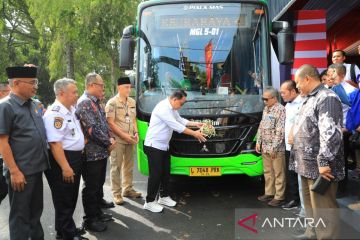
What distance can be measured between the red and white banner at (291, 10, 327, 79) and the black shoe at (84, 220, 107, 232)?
5112 mm

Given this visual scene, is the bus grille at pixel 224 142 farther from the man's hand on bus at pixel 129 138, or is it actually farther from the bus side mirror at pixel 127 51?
the bus side mirror at pixel 127 51

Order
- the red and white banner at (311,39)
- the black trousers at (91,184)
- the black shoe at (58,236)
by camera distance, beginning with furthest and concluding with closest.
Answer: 1. the red and white banner at (311,39)
2. the black trousers at (91,184)
3. the black shoe at (58,236)

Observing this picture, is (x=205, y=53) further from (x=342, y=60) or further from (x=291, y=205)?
(x=291, y=205)

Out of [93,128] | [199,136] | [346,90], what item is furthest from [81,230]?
[346,90]

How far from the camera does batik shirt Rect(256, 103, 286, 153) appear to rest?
5062 millimetres

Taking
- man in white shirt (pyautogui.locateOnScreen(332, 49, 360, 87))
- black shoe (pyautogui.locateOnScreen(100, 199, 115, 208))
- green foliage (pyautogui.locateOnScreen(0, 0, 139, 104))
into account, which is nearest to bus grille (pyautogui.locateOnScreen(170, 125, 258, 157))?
black shoe (pyautogui.locateOnScreen(100, 199, 115, 208))

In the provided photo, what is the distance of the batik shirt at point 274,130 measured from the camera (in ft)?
16.6

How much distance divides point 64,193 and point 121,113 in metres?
1.76

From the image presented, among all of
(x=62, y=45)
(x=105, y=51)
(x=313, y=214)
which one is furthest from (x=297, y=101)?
(x=62, y=45)

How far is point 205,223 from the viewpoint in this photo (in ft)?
15.0

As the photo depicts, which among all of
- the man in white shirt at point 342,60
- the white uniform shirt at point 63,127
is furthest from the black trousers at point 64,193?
the man in white shirt at point 342,60

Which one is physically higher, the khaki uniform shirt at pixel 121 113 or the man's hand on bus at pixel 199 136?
the khaki uniform shirt at pixel 121 113

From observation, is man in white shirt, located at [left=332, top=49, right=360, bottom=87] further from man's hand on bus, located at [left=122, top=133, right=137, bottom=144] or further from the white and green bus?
man's hand on bus, located at [left=122, top=133, right=137, bottom=144]

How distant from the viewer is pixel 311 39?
7.80m
